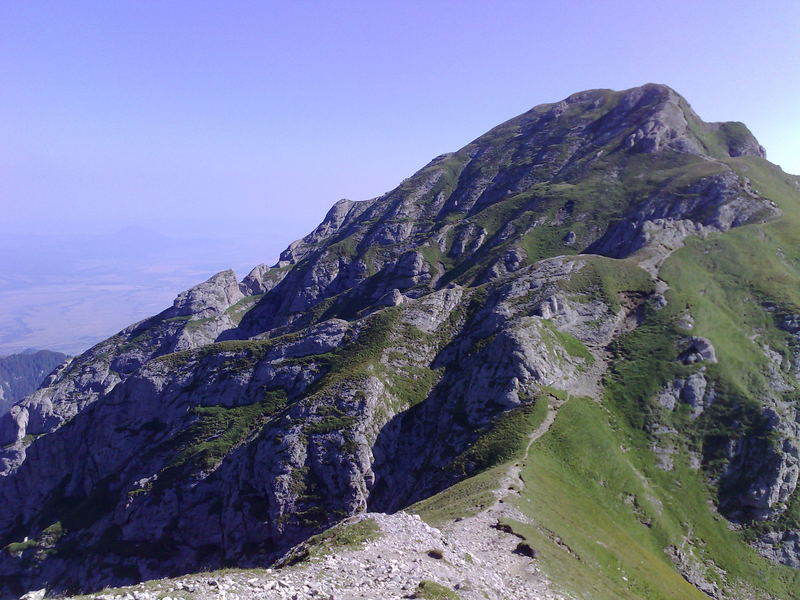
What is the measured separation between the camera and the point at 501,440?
76188mm

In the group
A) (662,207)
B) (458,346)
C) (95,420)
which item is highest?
(662,207)

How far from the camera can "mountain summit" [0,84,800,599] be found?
58.9 metres

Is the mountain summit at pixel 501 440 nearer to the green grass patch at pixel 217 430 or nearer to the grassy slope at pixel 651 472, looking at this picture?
the grassy slope at pixel 651 472

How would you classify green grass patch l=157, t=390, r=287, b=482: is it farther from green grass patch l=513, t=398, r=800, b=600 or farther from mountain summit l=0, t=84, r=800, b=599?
green grass patch l=513, t=398, r=800, b=600

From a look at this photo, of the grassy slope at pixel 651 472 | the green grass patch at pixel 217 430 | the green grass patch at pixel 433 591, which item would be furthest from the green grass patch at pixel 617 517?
the green grass patch at pixel 217 430

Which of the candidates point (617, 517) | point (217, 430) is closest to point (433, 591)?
point (617, 517)

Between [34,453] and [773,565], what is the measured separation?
514 ft

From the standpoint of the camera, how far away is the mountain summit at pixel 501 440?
58.9 meters

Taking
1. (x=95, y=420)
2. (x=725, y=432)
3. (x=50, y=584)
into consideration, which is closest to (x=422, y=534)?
(x=725, y=432)

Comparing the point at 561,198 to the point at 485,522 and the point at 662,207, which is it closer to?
the point at 662,207

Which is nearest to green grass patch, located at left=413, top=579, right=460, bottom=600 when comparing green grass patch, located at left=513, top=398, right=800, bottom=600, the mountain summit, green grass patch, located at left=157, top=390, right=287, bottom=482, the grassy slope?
the mountain summit

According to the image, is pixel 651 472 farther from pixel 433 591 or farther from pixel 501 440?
pixel 433 591

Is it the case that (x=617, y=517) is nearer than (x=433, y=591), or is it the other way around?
(x=433, y=591)

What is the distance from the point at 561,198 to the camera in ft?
620
